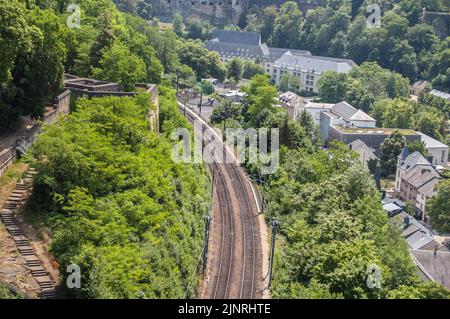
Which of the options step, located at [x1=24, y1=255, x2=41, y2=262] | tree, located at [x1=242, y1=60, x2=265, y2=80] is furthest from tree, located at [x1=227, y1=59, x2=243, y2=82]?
step, located at [x1=24, y1=255, x2=41, y2=262]

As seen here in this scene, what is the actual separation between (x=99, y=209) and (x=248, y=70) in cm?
4791

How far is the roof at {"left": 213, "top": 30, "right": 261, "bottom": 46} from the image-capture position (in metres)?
71.9

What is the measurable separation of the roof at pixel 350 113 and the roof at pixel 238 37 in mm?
23553

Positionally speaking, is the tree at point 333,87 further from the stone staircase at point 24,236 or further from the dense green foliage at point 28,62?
the stone staircase at point 24,236

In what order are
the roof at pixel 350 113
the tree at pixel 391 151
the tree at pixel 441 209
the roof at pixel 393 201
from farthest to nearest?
the roof at pixel 350 113 < the tree at pixel 391 151 < the roof at pixel 393 201 < the tree at pixel 441 209

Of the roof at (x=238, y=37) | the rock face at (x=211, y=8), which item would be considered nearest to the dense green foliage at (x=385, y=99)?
the roof at (x=238, y=37)

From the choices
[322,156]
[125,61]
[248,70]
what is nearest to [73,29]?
[125,61]

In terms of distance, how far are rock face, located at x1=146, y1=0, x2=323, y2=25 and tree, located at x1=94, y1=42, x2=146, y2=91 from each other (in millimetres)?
57997

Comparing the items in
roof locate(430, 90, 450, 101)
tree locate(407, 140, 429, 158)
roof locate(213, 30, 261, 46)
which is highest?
roof locate(213, 30, 261, 46)

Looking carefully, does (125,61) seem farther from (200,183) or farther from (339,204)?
(339,204)

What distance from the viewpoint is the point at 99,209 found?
15469mm

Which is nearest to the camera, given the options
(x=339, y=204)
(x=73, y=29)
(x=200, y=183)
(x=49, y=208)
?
(x=49, y=208)

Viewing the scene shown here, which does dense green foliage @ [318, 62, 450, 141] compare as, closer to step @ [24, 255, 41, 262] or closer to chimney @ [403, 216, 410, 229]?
chimney @ [403, 216, 410, 229]

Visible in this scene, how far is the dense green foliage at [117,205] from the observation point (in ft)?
46.2
